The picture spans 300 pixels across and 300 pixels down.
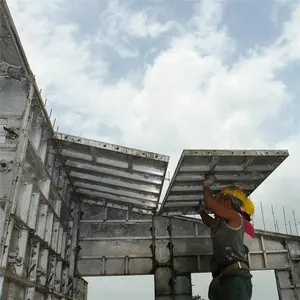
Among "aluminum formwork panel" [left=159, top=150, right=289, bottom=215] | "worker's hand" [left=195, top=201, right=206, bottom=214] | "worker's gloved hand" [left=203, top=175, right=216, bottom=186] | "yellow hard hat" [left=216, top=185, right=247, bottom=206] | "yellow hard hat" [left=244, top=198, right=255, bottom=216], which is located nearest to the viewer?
"yellow hard hat" [left=216, top=185, right=247, bottom=206]

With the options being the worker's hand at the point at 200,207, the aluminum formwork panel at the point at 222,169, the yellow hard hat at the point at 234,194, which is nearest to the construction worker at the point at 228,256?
the yellow hard hat at the point at 234,194

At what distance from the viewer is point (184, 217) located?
10.6 meters

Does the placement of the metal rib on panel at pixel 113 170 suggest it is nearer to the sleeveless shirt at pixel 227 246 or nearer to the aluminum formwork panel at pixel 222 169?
the aluminum formwork panel at pixel 222 169

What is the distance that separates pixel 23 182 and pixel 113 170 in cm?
270

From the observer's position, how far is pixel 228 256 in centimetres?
558

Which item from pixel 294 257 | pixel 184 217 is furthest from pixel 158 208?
pixel 294 257

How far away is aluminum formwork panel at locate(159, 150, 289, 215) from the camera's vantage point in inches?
A: 261

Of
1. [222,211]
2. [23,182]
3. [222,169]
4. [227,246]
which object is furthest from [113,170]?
[227,246]

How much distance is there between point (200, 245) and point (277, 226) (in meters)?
2.96

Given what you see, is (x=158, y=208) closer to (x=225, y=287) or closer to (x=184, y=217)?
(x=184, y=217)

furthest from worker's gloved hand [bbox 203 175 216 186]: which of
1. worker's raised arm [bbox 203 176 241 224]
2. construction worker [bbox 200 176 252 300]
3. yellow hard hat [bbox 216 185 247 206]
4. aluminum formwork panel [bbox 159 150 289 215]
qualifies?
worker's raised arm [bbox 203 176 241 224]

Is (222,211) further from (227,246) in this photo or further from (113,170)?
(113,170)

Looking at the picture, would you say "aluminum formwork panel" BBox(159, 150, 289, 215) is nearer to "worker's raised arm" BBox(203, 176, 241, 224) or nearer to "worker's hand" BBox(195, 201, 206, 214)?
"worker's hand" BBox(195, 201, 206, 214)

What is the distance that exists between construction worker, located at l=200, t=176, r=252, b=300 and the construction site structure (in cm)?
118
